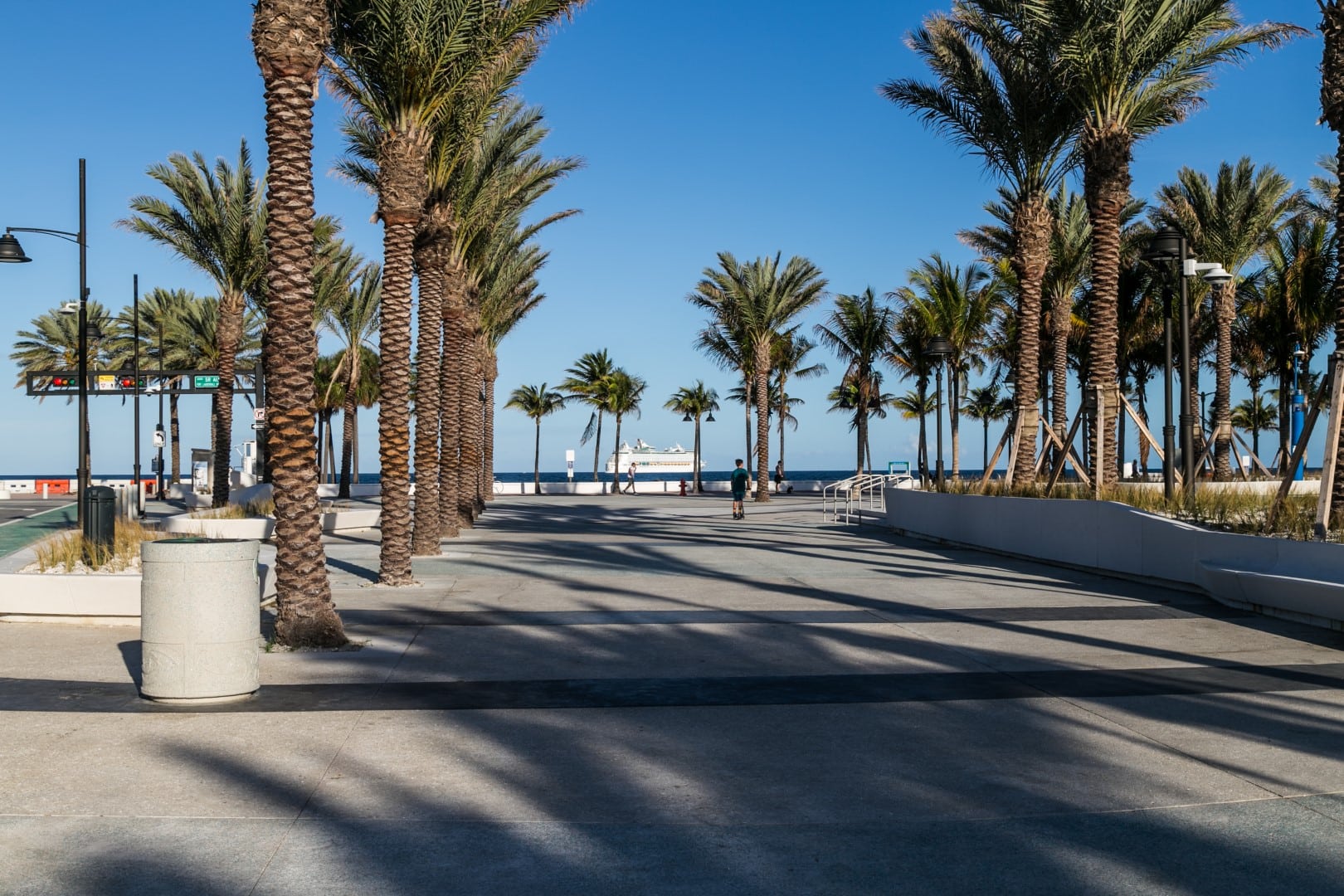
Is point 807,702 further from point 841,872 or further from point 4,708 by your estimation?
point 4,708

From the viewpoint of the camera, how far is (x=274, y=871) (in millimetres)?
4699

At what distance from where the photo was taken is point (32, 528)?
80.8 feet

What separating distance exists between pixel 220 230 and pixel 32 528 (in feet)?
36.6

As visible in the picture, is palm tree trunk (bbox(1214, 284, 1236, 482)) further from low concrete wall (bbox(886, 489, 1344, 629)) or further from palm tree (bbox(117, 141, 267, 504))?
palm tree (bbox(117, 141, 267, 504))

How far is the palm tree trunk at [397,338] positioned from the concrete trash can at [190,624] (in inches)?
285

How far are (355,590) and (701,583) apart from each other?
4.75 m

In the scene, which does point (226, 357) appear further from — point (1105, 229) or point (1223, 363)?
point (1223, 363)

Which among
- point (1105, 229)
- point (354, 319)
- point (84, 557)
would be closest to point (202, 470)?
point (354, 319)

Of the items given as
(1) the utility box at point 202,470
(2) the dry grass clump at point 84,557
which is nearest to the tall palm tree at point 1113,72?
(2) the dry grass clump at point 84,557

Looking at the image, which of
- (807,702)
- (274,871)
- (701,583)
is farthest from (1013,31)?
(274,871)

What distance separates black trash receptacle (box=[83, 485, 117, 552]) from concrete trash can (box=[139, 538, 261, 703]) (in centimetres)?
768

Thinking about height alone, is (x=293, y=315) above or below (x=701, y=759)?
above

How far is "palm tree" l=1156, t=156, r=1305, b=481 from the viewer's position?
118 ft

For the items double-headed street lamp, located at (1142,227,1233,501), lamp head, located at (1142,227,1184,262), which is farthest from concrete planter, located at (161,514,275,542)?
lamp head, located at (1142,227,1184,262)
